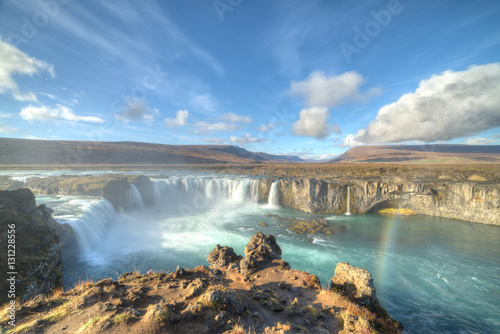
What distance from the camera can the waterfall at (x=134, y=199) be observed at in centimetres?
3405

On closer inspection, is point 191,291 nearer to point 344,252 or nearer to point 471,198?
point 344,252

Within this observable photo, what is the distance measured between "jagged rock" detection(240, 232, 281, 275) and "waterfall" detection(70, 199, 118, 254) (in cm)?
1776

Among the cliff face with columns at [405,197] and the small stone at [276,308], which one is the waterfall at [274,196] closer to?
the cliff face with columns at [405,197]

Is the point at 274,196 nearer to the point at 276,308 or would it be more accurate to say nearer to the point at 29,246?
the point at 276,308

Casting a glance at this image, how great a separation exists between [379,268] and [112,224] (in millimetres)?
32475

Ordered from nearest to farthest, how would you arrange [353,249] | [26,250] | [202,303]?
[202,303], [26,250], [353,249]

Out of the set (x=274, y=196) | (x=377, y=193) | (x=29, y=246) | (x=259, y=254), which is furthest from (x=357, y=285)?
(x=274, y=196)

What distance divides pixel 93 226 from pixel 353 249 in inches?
1171

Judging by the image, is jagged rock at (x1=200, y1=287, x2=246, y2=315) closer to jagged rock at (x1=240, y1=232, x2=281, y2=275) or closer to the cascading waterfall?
jagged rock at (x1=240, y1=232, x2=281, y2=275)

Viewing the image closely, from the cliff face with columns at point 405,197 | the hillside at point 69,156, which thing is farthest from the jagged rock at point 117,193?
the hillside at point 69,156

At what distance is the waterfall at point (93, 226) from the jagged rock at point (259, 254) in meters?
17.8

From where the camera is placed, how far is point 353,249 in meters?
21.1

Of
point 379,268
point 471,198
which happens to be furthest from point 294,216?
point 471,198

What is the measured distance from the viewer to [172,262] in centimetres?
1816
